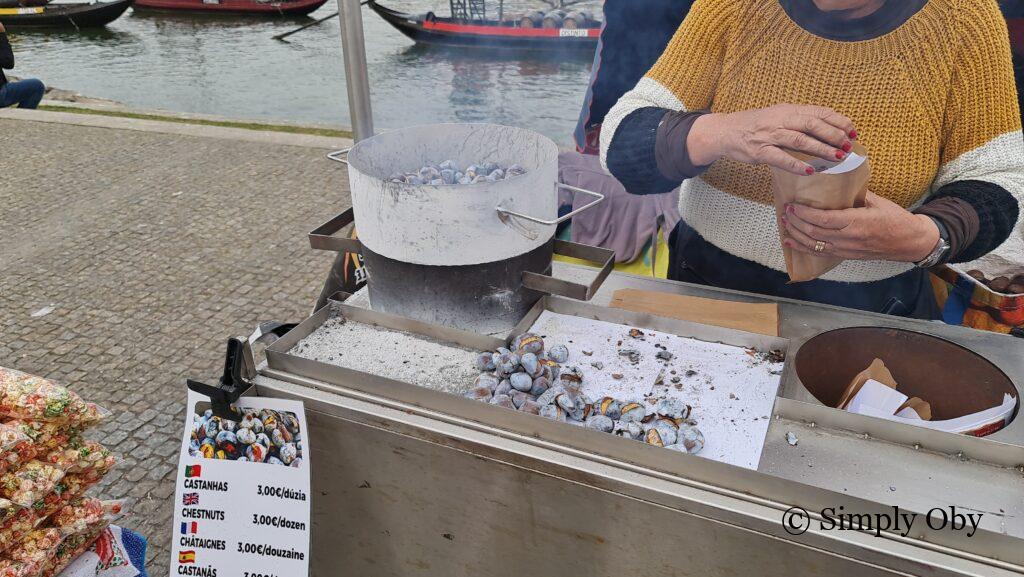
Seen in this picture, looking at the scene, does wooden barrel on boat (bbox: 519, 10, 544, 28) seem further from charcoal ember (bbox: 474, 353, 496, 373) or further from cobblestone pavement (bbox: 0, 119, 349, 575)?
charcoal ember (bbox: 474, 353, 496, 373)

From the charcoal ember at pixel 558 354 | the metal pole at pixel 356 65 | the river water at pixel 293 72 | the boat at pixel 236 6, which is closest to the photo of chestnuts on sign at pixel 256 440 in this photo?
the charcoal ember at pixel 558 354

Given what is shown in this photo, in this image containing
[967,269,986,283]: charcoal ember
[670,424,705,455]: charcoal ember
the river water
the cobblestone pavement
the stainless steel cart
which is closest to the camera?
the stainless steel cart

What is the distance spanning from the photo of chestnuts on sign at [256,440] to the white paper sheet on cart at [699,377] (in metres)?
0.55

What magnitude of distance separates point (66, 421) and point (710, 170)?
1.56 metres

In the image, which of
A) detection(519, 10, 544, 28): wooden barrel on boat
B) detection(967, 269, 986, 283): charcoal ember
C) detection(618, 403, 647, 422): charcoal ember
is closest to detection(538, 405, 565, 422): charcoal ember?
detection(618, 403, 647, 422): charcoal ember

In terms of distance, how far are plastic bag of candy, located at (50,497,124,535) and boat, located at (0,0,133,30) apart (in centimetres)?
2579

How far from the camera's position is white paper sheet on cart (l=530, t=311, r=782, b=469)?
1.16 metres

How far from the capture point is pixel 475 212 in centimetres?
129

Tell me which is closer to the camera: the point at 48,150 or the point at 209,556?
the point at 209,556

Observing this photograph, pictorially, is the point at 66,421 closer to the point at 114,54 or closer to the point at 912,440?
the point at 912,440

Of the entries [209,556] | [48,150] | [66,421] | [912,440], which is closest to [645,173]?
[912,440]

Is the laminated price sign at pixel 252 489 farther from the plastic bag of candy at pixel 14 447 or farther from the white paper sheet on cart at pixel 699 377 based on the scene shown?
the white paper sheet on cart at pixel 699 377

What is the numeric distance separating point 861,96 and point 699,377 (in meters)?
0.71

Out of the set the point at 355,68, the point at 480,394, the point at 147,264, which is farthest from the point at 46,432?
the point at 147,264
